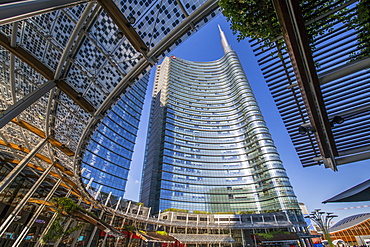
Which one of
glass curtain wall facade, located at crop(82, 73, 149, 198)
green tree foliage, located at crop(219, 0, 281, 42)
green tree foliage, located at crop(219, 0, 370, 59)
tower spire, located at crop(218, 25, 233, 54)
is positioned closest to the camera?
green tree foliage, located at crop(219, 0, 370, 59)

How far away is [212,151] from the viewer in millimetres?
89500

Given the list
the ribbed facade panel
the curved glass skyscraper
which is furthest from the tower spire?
the ribbed facade panel

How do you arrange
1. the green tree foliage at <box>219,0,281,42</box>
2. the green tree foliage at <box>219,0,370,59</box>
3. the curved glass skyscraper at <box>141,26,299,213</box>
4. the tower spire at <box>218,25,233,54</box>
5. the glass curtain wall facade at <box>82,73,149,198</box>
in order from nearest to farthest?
1. the green tree foliage at <box>219,0,370,59</box>
2. the green tree foliage at <box>219,0,281,42</box>
3. the glass curtain wall facade at <box>82,73,149,198</box>
4. the curved glass skyscraper at <box>141,26,299,213</box>
5. the tower spire at <box>218,25,233,54</box>

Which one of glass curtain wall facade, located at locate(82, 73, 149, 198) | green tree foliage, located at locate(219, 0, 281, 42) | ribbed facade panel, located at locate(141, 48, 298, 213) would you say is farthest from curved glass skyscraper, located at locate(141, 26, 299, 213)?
green tree foliage, located at locate(219, 0, 281, 42)

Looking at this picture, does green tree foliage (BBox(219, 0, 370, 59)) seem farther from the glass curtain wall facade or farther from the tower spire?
the tower spire

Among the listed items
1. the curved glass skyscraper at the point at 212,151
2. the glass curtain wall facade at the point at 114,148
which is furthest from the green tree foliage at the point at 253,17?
the curved glass skyscraper at the point at 212,151

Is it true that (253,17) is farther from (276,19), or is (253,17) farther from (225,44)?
(225,44)

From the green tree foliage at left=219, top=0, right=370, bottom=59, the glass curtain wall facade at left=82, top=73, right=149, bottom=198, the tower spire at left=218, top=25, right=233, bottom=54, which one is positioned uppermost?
the tower spire at left=218, top=25, right=233, bottom=54

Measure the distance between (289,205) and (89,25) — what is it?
7656 cm

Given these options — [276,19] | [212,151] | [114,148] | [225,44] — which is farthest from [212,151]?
[225,44]

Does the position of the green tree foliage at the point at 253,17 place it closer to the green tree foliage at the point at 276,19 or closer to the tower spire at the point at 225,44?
the green tree foliage at the point at 276,19

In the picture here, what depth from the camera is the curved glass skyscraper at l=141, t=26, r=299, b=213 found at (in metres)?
71.6

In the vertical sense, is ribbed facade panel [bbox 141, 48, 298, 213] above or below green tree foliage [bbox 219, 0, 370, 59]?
above

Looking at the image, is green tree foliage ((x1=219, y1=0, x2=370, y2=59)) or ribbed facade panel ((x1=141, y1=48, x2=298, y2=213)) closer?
A: green tree foliage ((x1=219, y1=0, x2=370, y2=59))
